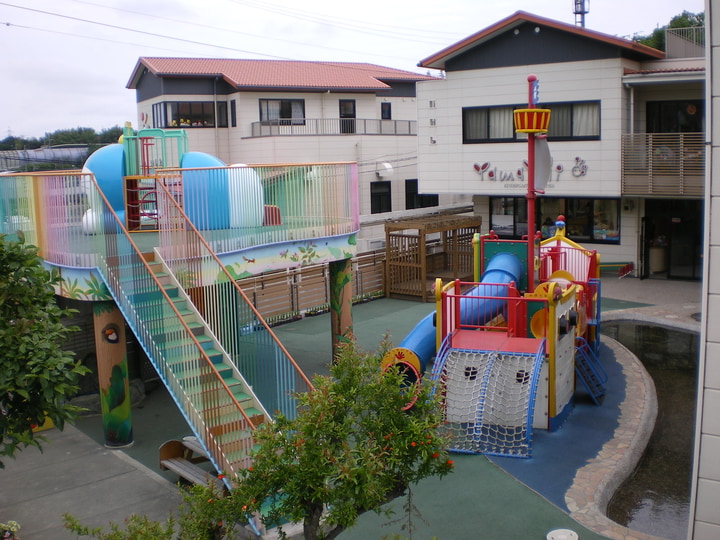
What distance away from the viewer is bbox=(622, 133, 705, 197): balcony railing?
73.9 ft

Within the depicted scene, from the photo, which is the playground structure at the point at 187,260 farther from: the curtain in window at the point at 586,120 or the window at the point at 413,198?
the window at the point at 413,198

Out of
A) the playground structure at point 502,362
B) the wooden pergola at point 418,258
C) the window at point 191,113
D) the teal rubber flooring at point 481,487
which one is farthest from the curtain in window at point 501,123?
the window at point 191,113

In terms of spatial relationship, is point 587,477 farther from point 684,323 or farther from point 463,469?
point 684,323

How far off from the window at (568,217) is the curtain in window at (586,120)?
258 centimetres

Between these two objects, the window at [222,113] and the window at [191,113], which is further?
the window at [222,113]

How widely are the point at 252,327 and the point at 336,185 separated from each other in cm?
467

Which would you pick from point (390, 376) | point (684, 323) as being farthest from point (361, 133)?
point (390, 376)

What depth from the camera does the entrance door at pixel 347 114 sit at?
38125mm

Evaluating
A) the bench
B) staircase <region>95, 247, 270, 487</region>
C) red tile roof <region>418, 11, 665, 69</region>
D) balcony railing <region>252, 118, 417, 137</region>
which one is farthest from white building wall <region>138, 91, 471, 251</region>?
staircase <region>95, 247, 270, 487</region>

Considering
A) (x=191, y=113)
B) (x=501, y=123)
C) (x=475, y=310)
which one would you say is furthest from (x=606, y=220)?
(x=191, y=113)

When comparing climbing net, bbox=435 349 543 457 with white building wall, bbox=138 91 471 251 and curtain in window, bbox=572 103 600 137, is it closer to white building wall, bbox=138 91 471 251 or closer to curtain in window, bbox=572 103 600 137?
curtain in window, bbox=572 103 600 137

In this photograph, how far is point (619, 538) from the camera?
9016 mm

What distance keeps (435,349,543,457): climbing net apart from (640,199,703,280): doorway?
1534 centimetres

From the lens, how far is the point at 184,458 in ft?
37.0
